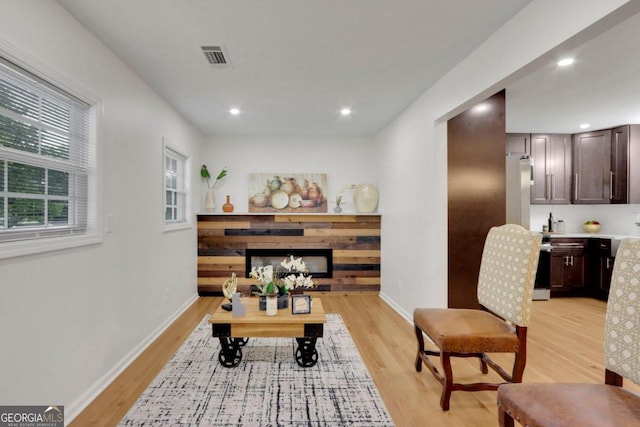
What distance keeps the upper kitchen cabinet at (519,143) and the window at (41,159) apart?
5233 millimetres

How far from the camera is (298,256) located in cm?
522

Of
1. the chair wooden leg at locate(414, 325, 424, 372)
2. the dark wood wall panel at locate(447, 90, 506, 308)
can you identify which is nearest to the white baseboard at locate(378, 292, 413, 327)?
the dark wood wall panel at locate(447, 90, 506, 308)

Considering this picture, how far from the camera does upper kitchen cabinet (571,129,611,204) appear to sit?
488 cm

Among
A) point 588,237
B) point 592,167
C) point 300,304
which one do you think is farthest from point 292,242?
point 592,167

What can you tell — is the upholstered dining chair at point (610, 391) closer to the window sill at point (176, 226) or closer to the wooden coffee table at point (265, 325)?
the wooden coffee table at point (265, 325)

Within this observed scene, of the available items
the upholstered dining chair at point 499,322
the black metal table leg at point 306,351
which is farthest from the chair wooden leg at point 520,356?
the black metal table leg at point 306,351

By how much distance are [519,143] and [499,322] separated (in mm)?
3773

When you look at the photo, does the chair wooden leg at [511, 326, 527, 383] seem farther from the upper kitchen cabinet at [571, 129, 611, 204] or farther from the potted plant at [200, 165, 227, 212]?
the potted plant at [200, 165, 227, 212]

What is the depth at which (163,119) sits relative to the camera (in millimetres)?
3648

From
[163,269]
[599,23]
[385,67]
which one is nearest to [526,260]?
[599,23]

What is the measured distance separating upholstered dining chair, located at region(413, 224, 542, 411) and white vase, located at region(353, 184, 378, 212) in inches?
113

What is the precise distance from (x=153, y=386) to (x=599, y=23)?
3.35 m

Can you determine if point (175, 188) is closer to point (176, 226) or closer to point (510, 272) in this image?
point (176, 226)

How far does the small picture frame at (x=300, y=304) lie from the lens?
268cm
